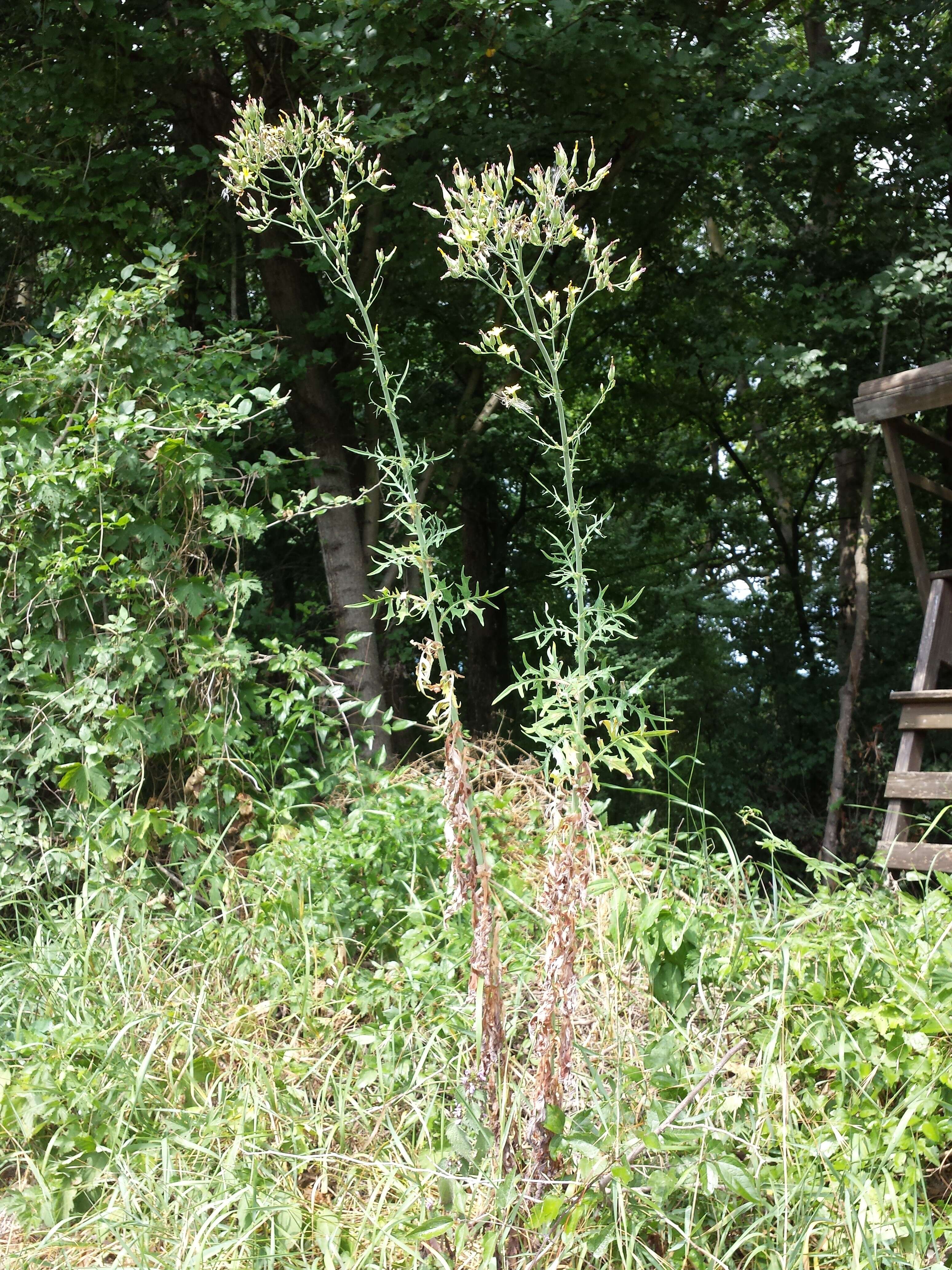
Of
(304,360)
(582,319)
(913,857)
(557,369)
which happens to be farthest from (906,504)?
(557,369)

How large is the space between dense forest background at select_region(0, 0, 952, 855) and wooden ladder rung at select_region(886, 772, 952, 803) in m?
1.30

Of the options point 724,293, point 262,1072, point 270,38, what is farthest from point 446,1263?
point 724,293

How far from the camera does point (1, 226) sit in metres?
7.04

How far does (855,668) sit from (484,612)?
332 cm

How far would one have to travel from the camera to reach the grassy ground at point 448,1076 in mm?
2156

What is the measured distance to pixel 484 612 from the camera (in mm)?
10406

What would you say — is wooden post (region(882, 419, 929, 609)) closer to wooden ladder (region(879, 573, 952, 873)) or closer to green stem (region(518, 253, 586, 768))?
wooden ladder (region(879, 573, 952, 873))

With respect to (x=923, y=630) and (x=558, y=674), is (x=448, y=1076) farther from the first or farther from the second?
(x=923, y=630)

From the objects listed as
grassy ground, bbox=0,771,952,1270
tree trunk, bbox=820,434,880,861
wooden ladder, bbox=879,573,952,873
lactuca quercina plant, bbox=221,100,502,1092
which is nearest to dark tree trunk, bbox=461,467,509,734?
tree trunk, bbox=820,434,880,861

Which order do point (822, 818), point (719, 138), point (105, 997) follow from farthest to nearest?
point (822, 818), point (719, 138), point (105, 997)

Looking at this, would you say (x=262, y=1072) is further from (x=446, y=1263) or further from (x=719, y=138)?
(x=719, y=138)

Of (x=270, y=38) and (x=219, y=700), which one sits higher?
(x=270, y=38)

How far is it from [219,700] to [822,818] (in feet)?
22.9

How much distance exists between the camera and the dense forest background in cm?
554
